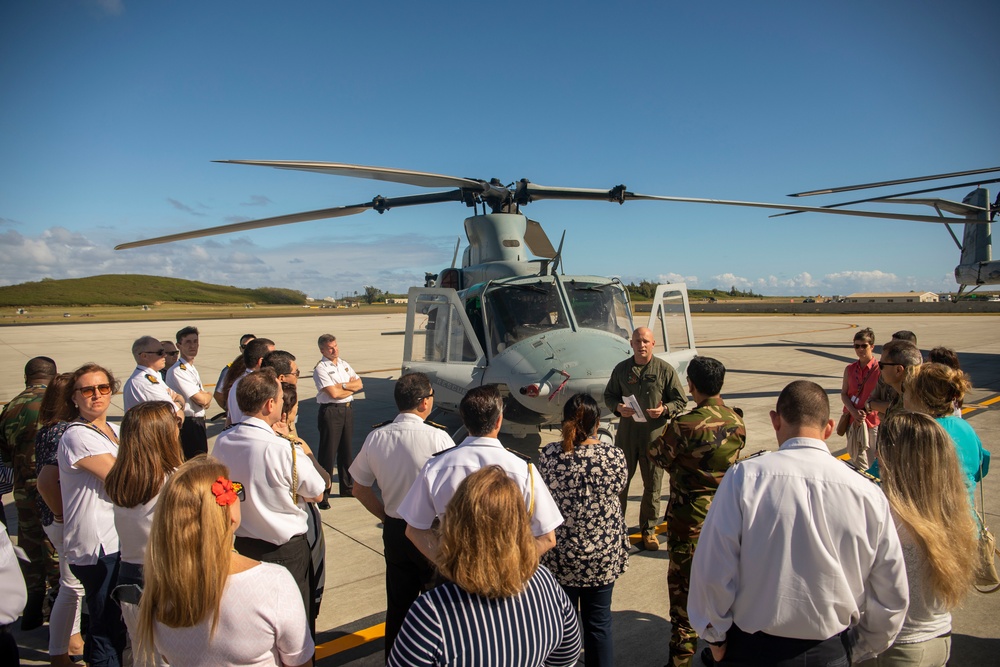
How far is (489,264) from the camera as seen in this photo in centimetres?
825

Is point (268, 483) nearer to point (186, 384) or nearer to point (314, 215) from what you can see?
point (186, 384)

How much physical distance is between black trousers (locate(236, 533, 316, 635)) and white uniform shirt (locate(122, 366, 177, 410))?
2783mm

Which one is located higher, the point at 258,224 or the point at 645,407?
the point at 258,224

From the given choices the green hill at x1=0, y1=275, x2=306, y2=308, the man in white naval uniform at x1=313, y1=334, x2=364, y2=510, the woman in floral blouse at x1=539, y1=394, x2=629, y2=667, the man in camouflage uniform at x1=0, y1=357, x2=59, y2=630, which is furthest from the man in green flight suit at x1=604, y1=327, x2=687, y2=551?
the green hill at x1=0, y1=275, x2=306, y2=308

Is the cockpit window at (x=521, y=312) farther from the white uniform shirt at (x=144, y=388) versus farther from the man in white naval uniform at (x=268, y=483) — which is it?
the man in white naval uniform at (x=268, y=483)

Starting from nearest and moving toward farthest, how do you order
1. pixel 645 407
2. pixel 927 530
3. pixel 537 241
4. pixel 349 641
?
pixel 927 530
pixel 349 641
pixel 645 407
pixel 537 241

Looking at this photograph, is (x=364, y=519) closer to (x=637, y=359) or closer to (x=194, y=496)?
(x=637, y=359)

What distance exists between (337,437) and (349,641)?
10.1 ft

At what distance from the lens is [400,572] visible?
10.5 feet

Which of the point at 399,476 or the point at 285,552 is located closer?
the point at 285,552

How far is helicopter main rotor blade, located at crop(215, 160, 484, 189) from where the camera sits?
583 cm

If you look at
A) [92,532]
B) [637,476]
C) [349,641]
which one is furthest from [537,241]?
[92,532]

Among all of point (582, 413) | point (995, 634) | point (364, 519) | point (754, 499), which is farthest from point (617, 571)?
point (364, 519)

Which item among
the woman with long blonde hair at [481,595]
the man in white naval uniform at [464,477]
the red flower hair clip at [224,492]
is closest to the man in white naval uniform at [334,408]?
the man in white naval uniform at [464,477]
